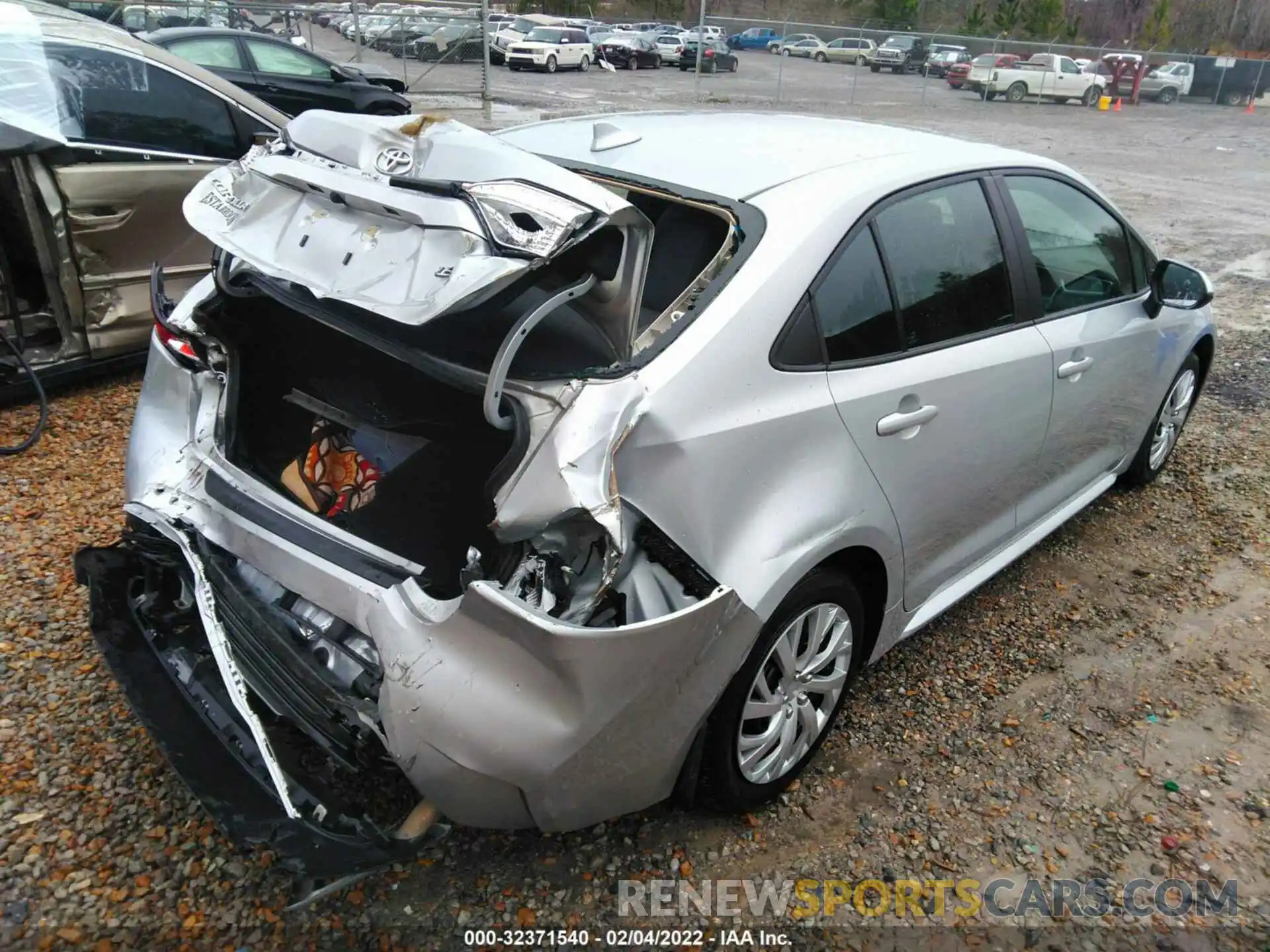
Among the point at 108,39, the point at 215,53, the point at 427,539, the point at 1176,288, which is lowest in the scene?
the point at 427,539

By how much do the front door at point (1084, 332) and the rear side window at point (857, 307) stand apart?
0.87 meters

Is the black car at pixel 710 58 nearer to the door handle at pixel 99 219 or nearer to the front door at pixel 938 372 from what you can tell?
the door handle at pixel 99 219

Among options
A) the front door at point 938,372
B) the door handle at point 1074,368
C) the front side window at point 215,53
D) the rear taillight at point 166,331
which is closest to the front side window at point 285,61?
the front side window at point 215,53

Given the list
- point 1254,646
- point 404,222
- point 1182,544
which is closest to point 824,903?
point 404,222

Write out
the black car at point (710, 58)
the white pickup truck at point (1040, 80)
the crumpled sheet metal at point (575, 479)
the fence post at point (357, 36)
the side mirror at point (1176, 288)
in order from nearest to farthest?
1. the crumpled sheet metal at point (575, 479)
2. the side mirror at point (1176, 288)
3. the fence post at point (357, 36)
4. the white pickup truck at point (1040, 80)
5. the black car at point (710, 58)

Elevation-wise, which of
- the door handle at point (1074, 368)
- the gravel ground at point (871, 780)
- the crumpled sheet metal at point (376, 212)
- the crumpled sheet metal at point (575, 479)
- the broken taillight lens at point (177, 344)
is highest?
the crumpled sheet metal at point (376, 212)

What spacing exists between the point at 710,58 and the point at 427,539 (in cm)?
3237

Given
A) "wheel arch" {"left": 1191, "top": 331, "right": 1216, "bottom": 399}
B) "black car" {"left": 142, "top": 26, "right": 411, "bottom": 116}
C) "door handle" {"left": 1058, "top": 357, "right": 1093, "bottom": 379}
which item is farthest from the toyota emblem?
"black car" {"left": 142, "top": 26, "right": 411, "bottom": 116}

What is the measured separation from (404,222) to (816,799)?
190 centimetres

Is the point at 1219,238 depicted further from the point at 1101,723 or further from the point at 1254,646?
the point at 1101,723

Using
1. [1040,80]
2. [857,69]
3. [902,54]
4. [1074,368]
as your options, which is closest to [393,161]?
[1074,368]

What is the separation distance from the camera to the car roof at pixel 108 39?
15.0ft

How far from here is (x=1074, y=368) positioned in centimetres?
324

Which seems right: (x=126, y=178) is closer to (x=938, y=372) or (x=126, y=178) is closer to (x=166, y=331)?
(x=166, y=331)
